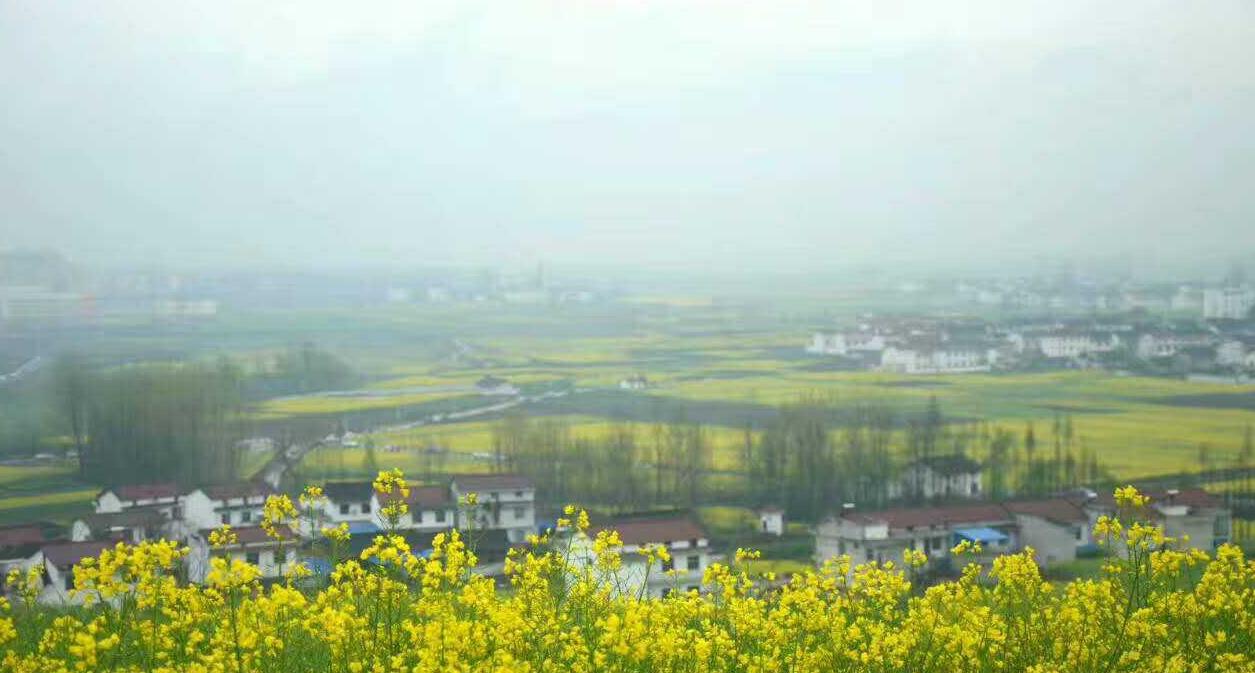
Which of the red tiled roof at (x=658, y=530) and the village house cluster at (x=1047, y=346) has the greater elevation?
the village house cluster at (x=1047, y=346)

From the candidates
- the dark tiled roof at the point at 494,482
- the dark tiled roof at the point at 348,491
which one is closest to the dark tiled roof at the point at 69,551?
A: the dark tiled roof at the point at 348,491

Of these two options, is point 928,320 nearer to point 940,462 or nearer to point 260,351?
point 940,462

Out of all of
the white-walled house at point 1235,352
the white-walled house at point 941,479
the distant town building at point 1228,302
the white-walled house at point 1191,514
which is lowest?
the white-walled house at point 1191,514

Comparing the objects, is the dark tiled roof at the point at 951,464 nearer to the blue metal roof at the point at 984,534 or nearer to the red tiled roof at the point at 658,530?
the blue metal roof at the point at 984,534

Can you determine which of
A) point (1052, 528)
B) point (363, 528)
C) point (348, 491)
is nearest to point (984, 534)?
point (1052, 528)

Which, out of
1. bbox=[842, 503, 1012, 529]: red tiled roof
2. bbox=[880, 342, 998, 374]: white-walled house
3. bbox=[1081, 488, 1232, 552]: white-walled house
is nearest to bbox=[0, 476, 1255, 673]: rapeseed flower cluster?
bbox=[842, 503, 1012, 529]: red tiled roof

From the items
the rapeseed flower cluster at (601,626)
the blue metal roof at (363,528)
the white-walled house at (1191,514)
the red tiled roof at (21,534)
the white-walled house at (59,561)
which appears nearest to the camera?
the rapeseed flower cluster at (601,626)

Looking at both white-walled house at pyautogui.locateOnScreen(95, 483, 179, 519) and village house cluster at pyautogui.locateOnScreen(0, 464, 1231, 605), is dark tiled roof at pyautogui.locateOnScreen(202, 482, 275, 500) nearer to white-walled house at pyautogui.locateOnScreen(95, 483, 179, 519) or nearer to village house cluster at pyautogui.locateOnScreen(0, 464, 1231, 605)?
village house cluster at pyautogui.locateOnScreen(0, 464, 1231, 605)
